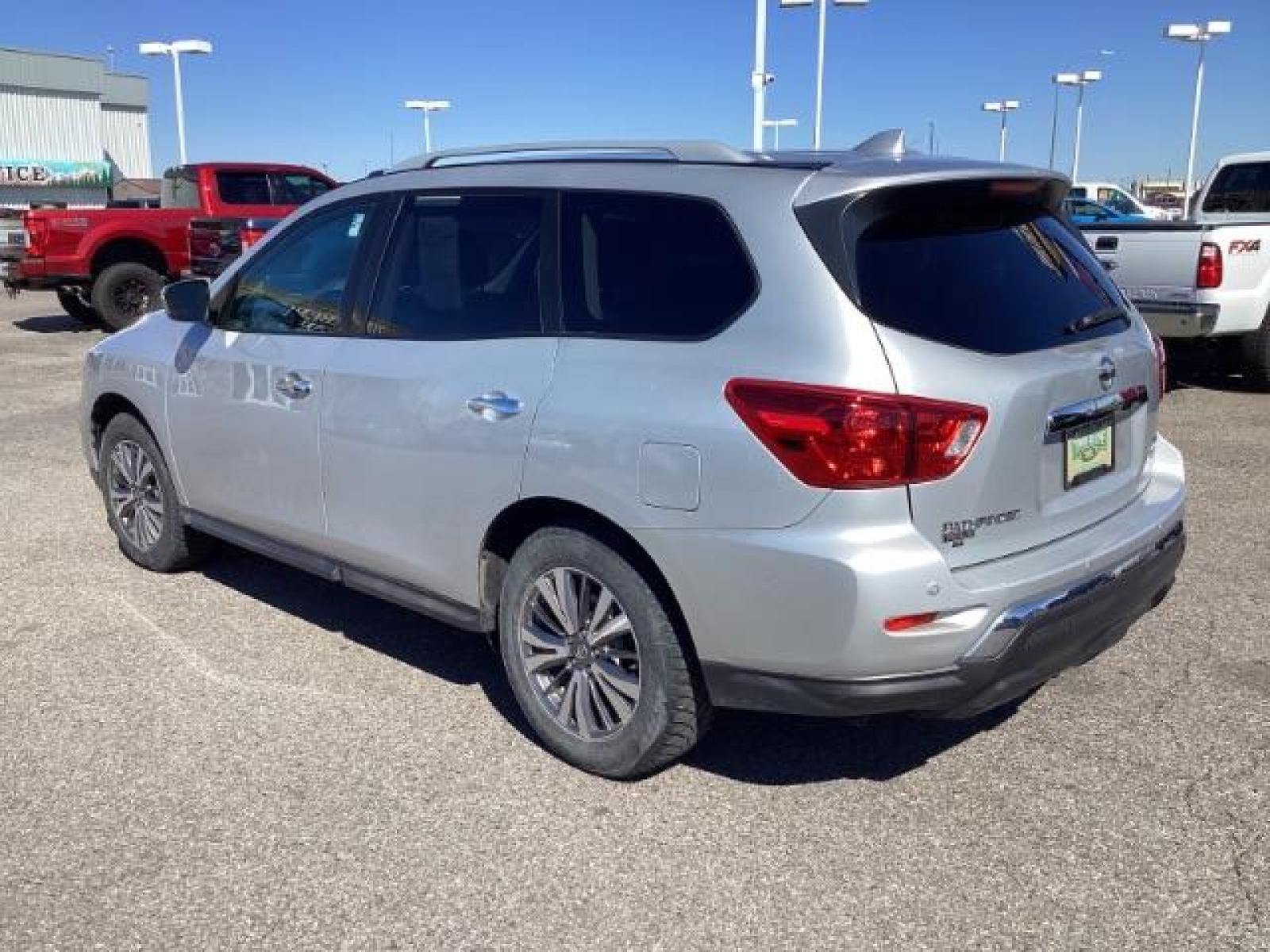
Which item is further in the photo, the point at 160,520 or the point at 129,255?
the point at 129,255

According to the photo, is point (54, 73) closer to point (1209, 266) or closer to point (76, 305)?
point (76, 305)

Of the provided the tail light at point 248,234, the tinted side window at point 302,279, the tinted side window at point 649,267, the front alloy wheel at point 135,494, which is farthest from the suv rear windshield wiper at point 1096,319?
the tail light at point 248,234

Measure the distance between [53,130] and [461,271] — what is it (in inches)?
2544

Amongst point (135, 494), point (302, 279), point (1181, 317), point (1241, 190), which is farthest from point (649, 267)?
point (1241, 190)

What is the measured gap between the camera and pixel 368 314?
3936mm

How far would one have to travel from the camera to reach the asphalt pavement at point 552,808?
2.73 meters

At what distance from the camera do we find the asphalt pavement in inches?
107

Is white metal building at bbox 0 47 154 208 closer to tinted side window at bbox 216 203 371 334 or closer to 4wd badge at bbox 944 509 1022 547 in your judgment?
tinted side window at bbox 216 203 371 334

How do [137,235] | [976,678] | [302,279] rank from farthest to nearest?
[137,235] → [302,279] → [976,678]

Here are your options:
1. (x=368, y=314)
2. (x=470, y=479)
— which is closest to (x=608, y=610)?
(x=470, y=479)

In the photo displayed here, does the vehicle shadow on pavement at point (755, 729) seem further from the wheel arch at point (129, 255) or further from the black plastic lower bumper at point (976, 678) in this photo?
the wheel arch at point (129, 255)

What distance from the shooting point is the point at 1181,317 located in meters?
8.76

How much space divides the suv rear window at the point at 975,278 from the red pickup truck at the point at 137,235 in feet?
40.7

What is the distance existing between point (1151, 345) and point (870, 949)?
2.09 metres
